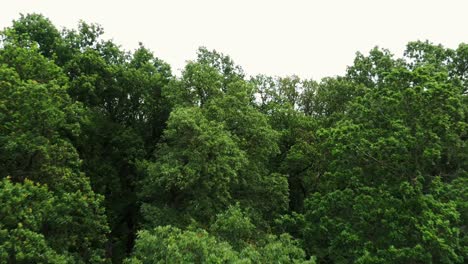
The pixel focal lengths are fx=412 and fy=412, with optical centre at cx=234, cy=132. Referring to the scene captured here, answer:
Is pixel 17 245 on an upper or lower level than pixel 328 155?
lower

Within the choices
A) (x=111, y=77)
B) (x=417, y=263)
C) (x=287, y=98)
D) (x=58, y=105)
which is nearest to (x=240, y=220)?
(x=417, y=263)

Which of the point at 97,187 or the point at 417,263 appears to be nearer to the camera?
the point at 417,263

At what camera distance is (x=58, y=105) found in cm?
1914

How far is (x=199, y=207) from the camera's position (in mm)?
21797

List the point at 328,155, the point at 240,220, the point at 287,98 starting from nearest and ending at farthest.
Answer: the point at 240,220, the point at 328,155, the point at 287,98

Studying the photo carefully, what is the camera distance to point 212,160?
71.6ft

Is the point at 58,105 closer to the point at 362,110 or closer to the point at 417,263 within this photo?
the point at 362,110

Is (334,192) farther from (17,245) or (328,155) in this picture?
A: (17,245)

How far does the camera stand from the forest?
57.4 feet

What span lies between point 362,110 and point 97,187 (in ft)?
54.5

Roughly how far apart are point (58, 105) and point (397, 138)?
16351 mm

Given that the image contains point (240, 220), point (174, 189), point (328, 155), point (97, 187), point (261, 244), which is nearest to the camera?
point (240, 220)

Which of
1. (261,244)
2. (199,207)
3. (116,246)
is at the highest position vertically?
(199,207)

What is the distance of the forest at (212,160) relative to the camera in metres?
17.5
